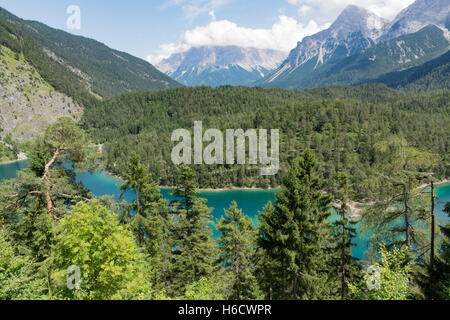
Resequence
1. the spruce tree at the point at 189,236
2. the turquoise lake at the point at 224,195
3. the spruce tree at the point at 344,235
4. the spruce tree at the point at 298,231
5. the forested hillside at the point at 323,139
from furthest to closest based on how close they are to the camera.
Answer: the forested hillside at the point at 323,139, the turquoise lake at the point at 224,195, the spruce tree at the point at 189,236, the spruce tree at the point at 344,235, the spruce tree at the point at 298,231

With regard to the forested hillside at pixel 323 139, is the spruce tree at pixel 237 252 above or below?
below

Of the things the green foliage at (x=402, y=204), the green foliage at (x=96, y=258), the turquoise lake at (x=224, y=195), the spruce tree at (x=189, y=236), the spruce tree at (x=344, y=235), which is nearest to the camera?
the green foliage at (x=96, y=258)

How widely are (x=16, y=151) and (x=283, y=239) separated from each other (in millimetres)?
188795

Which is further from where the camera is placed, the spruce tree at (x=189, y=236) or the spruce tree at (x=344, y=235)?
the spruce tree at (x=189, y=236)

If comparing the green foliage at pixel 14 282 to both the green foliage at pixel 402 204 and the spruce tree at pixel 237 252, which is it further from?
the green foliage at pixel 402 204

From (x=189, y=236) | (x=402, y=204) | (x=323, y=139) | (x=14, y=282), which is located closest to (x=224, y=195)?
(x=323, y=139)

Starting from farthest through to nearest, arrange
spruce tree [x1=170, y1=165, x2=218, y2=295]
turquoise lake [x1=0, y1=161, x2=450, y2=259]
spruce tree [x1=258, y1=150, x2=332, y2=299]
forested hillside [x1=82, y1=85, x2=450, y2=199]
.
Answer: forested hillside [x1=82, y1=85, x2=450, y2=199] → turquoise lake [x1=0, y1=161, x2=450, y2=259] → spruce tree [x1=170, y1=165, x2=218, y2=295] → spruce tree [x1=258, y1=150, x2=332, y2=299]

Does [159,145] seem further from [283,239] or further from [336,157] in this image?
[283,239]

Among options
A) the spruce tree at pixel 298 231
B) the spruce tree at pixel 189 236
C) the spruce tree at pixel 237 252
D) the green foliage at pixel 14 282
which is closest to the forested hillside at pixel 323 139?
the spruce tree at pixel 237 252

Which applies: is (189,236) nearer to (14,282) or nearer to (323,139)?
(14,282)

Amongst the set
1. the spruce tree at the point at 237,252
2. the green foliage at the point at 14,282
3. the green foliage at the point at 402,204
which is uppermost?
the green foliage at the point at 402,204

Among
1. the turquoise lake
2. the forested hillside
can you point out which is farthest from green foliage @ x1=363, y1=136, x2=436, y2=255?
the forested hillside

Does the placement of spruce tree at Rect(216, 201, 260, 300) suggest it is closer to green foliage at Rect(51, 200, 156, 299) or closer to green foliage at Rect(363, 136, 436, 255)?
green foliage at Rect(363, 136, 436, 255)

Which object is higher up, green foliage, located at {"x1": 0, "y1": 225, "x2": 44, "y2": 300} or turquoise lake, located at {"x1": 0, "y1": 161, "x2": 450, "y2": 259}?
green foliage, located at {"x1": 0, "y1": 225, "x2": 44, "y2": 300}
